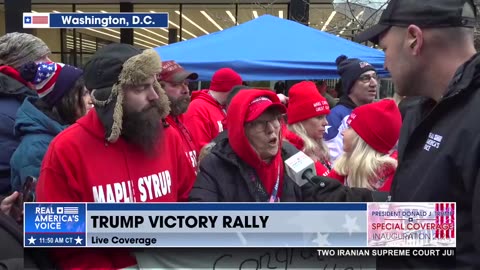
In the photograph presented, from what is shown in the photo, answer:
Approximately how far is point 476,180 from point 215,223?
727 millimetres

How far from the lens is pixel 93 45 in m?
18.2

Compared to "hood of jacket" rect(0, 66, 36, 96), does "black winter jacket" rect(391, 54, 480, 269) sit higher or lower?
higher

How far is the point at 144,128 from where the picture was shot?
7.05 feet

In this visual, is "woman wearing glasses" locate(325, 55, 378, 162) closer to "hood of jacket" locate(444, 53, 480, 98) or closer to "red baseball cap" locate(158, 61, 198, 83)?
"red baseball cap" locate(158, 61, 198, 83)

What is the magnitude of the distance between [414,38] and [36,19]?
594cm

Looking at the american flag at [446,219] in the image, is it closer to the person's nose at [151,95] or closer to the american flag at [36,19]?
the person's nose at [151,95]

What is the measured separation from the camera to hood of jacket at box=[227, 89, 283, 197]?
2.46m

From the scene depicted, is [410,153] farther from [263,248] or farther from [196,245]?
[196,245]

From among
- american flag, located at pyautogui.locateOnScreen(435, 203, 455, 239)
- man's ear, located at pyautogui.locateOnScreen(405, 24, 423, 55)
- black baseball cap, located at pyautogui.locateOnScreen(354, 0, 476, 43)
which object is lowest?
american flag, located at pyautogui.locateOnScreen(435, 203, 455, 239)

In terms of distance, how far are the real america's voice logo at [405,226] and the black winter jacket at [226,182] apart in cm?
66

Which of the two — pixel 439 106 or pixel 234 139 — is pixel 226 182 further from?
pixel 439 106

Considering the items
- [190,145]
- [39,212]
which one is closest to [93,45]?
[190,145]

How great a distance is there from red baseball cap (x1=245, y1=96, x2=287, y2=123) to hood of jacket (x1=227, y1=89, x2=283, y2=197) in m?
0.02

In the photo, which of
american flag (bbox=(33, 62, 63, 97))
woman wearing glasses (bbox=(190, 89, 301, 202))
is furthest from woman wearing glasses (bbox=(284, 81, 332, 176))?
american flag (bbox=(33, 62, 63, 97))
